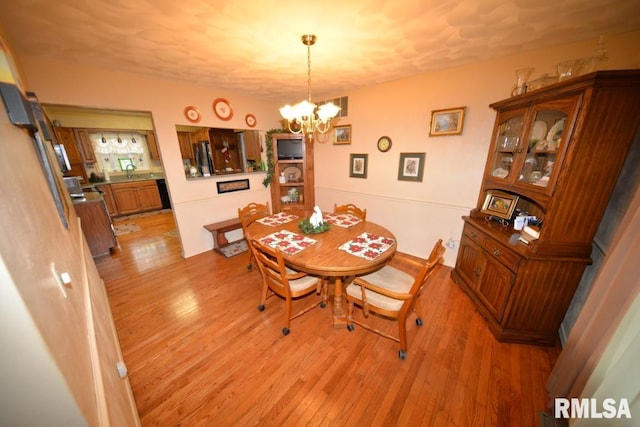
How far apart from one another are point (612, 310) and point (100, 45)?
407 cm

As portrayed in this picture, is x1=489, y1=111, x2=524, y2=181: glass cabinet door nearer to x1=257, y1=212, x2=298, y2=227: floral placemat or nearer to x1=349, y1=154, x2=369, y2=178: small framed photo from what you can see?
x1=349, y1=154, x2=369, y2=178: small framed photo

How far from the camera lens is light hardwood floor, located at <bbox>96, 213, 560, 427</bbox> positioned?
1374 mm

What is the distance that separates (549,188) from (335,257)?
5.55 ft

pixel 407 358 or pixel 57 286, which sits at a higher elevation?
pixel 57 286

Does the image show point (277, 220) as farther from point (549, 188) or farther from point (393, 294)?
point (549, 188)

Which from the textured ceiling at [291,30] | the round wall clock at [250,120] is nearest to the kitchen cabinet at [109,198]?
the textured ceiling at [291,30]

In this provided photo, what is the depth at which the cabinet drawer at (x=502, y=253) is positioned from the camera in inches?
68.2

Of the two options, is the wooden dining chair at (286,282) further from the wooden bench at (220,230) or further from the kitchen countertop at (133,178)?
the kitchen countertop at (133,178)

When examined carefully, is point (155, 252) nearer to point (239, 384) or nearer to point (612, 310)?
point (239, 384)

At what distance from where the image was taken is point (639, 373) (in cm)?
89

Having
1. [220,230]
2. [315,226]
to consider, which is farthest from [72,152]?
[315,226]

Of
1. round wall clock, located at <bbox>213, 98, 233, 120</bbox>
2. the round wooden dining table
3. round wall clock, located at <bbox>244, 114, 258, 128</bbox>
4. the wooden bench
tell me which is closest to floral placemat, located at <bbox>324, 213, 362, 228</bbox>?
the round wooden dining table

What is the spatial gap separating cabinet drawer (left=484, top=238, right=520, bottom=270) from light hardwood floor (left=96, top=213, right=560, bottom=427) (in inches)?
26.5

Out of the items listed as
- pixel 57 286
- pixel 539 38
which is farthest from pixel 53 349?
pixel 539 38
